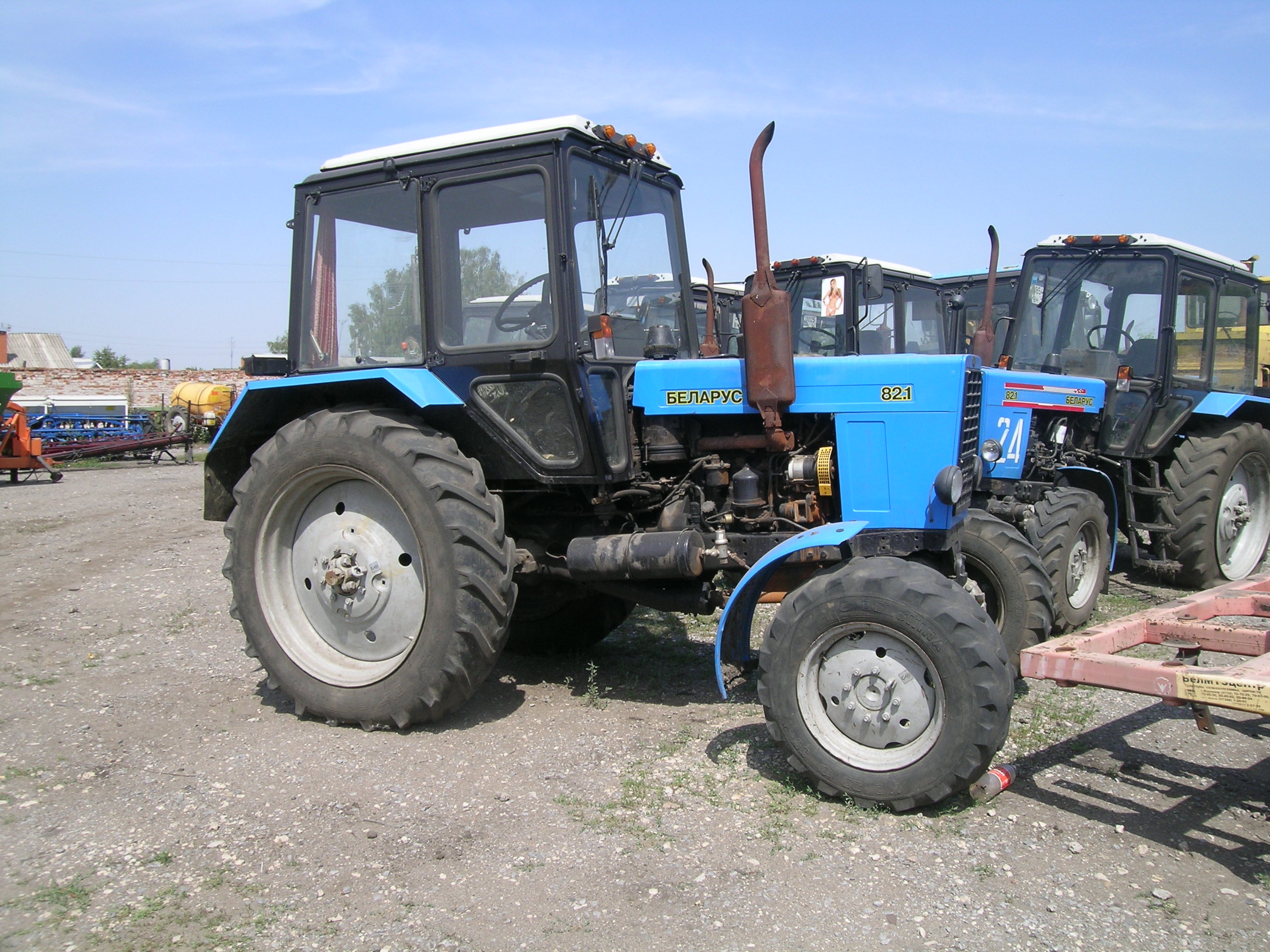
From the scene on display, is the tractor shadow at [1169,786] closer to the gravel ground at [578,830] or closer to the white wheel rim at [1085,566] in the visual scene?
the gravel ground at [578,830]

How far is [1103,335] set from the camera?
25.8 ft

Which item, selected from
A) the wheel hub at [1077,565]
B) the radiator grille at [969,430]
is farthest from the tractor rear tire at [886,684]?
the wheel hub at [1077,565]

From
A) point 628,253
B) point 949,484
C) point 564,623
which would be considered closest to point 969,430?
point 949,484

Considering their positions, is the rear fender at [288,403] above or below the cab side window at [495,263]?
below

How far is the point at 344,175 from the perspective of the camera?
4.65 metres

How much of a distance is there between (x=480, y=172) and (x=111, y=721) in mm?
2971

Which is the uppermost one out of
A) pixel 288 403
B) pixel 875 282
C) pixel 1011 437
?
pixel 875 282

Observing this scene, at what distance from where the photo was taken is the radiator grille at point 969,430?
4.02 m

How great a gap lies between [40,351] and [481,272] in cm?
5003

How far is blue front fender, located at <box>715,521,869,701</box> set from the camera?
3688 mm

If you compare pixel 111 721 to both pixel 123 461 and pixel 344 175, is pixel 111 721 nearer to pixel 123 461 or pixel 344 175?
pixel 344 175

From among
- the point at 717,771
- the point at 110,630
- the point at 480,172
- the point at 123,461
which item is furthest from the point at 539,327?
the point at 123,461

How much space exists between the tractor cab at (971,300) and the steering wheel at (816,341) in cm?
199

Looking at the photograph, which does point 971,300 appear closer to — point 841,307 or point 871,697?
point 841,307
